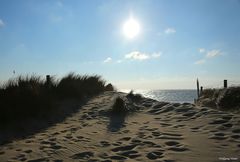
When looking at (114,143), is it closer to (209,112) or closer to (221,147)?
(221,147)

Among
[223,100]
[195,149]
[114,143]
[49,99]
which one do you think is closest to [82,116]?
[49,99]

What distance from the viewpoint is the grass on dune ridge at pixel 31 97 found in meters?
8.32

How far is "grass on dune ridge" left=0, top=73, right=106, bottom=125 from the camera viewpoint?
832 cm

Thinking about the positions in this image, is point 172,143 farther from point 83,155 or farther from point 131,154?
point 83,155

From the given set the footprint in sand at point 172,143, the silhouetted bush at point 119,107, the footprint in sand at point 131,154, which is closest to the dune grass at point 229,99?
the silhouetted bush at point 119,107

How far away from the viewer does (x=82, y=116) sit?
31.7ft

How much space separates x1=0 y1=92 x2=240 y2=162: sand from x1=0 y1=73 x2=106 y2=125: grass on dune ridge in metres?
1.03

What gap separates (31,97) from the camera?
9.30m

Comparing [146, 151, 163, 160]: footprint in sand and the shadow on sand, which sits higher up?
the shadow on sand

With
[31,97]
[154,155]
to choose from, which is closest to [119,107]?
[31,97]

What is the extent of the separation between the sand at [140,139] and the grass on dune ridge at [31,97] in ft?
3.37

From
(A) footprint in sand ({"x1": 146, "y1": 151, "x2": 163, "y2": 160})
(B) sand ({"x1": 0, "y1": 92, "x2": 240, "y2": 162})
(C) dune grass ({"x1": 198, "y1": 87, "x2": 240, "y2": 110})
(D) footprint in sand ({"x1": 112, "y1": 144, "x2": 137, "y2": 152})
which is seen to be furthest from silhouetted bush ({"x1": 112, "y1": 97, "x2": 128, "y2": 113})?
(C) dune grass ({"x1": 198, "y1": 87, "x2": 240, "y2": 110})

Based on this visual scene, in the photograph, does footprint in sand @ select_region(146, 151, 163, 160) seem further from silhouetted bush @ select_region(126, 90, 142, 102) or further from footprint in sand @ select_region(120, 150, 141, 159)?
silhouetted bush @ select_region(126, 90, 142, 102)

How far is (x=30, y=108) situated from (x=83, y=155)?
402cm
